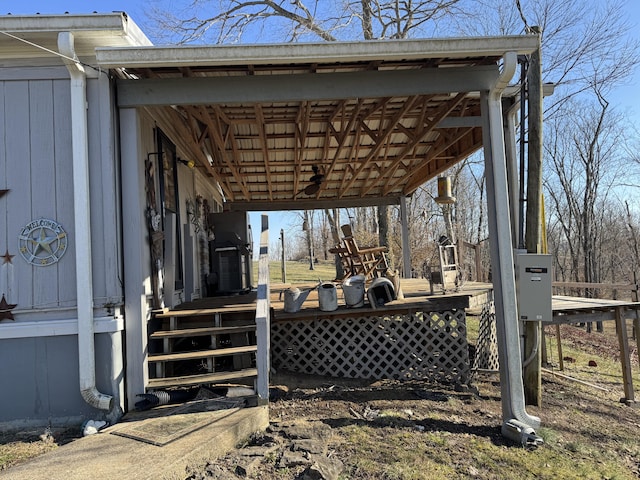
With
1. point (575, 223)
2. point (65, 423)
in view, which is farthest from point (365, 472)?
point (575, 223)

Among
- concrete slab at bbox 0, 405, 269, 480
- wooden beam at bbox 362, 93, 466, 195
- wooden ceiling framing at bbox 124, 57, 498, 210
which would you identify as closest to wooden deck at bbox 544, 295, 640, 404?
wooden ceiling framing at bbox 124, 57, 498, 210

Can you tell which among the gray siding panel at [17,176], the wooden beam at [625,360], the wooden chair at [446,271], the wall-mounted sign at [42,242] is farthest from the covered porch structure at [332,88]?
the wooden beam at [625,360]

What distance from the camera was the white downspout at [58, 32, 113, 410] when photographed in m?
3.72

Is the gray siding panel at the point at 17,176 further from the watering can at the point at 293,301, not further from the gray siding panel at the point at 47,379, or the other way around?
the watering can at the point at 293,301

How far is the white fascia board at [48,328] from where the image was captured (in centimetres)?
379

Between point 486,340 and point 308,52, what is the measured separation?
5.68m

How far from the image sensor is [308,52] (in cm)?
372

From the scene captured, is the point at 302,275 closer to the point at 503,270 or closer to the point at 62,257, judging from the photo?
the point at 503,270

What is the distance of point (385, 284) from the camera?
557cm

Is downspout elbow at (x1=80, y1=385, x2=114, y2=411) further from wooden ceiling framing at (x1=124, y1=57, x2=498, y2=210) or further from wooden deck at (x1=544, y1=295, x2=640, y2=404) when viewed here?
wooden deck at (x1=544, y1=295, x2=640, y2=404)

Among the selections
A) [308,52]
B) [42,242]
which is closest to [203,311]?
Result: [42,242]

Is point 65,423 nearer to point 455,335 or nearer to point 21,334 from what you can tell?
point 21,334

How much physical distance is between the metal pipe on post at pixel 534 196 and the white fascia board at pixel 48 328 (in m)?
4.00

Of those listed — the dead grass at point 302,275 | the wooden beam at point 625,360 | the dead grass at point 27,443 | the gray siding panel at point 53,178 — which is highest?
the gray siding panel at point 53,178
